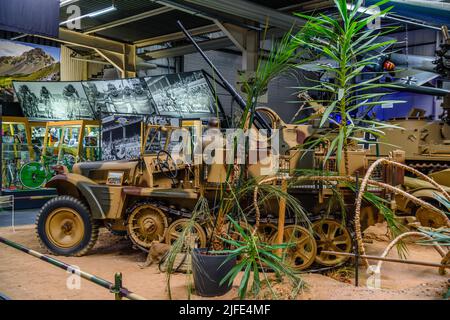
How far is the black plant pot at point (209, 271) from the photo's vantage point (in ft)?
15.2

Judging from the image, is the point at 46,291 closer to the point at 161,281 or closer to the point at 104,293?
the point at 104,293

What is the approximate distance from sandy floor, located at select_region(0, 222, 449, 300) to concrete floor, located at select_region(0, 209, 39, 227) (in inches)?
69.5

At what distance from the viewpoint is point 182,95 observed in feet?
42.5

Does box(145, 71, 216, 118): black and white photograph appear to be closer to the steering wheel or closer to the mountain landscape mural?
the mountain landscape mural

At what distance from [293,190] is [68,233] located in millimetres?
3243

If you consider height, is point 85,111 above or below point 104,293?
above

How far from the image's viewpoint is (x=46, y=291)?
4.93 m

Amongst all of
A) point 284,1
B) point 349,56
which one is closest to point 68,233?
point 349,56

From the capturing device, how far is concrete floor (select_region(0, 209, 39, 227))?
9.41m

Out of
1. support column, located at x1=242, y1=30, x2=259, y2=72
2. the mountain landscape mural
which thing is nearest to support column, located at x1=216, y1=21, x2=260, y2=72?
support column, located at x1=242, y1=30, x2=259, y2=72

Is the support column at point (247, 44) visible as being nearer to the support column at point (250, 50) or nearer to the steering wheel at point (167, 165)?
the support column at point (250, 50)

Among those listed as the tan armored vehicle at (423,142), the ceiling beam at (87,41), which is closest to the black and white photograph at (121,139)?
the ceiling beam at (87,41)

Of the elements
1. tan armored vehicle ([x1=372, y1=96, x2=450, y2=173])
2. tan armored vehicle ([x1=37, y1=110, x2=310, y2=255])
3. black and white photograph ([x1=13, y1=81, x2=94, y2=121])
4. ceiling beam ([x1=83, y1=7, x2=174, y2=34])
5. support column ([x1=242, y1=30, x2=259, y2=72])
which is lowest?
tan armored vehicle ([x1=37, y1=110, x2=310, y2=255])

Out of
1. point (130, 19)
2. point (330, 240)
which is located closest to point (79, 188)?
point (330, 240)
